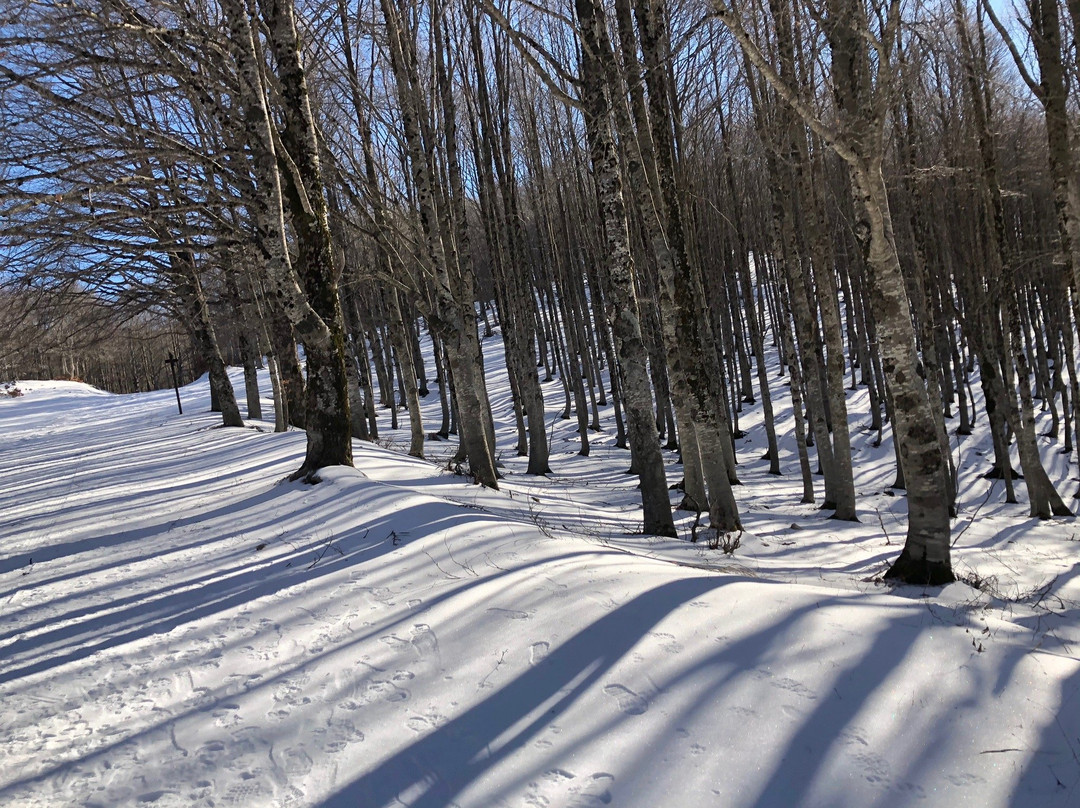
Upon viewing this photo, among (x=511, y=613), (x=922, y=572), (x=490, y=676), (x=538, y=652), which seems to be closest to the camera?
(x=490, y=676)

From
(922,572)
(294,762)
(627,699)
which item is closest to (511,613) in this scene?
(627,699)

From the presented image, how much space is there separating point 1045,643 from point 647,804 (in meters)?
2.87

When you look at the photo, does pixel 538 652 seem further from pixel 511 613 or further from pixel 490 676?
pixel 511 613

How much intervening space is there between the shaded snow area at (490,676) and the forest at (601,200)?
7.63 feet

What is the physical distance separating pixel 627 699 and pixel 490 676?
0.70 meters

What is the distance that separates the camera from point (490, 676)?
330cm

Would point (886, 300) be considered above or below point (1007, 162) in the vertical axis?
below

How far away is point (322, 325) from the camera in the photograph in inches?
302

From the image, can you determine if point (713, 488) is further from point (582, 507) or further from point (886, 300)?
point (886, 300)

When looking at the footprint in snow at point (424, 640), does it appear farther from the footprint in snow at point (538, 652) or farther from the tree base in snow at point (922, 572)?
the tree base in snow at point (922, 572)

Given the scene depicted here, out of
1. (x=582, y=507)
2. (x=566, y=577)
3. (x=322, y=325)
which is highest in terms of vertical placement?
(x=322, y=325)

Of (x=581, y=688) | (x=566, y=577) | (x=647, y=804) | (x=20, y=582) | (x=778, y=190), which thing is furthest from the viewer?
(x=778, y=190)

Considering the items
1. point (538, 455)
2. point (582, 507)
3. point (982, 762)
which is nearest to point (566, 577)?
point (982, 762)

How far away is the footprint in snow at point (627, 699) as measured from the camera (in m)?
2.97
